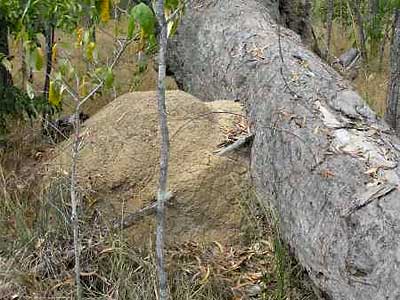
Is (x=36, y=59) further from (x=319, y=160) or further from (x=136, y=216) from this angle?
(x=319, y=160)

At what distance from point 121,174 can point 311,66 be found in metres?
1.14

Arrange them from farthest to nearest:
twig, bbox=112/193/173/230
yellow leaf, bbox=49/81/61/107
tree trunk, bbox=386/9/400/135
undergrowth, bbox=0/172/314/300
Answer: tree trunk, bbox=386/9/400/135 → twig, bbox=112/193/173/230 → undergrowth, bbox=0/172/314/300 → yellow leaf, bbox=49/81/61/107

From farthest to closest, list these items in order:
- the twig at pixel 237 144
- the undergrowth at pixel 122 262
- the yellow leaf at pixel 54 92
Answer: the twig at pixel 237 144 → the undergrowth at pixel 122 262 → the yellow leaf at pixel 54 92

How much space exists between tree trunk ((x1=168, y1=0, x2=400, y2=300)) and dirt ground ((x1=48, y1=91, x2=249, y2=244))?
0.17 meters

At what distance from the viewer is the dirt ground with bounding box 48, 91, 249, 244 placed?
129 inches

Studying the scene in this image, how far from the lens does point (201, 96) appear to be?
4.57 metres

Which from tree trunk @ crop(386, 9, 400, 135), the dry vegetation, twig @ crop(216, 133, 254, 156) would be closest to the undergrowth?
the dry vegetation

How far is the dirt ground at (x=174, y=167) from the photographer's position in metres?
3.28

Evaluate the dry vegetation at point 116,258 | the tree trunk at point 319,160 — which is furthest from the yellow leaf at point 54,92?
the tree trunk at point 319,160

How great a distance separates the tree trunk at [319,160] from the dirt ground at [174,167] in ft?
0.57

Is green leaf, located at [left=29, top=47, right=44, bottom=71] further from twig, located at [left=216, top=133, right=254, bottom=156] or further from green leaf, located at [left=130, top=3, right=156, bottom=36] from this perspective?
twig, located at [left=216, top=133, right=254, bottom=156]

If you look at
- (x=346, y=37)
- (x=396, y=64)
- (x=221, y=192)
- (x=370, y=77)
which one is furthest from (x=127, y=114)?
(x=346, y=37)

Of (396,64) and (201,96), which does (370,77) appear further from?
(201,96)

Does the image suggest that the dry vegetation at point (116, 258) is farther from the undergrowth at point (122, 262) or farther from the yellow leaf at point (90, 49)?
the yellow leaf at point (90, 49)
